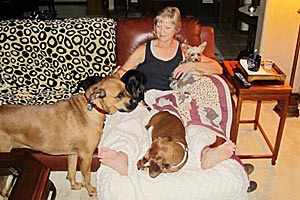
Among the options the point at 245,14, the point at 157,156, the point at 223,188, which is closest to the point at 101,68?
the point at 157,156

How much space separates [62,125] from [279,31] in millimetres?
2115

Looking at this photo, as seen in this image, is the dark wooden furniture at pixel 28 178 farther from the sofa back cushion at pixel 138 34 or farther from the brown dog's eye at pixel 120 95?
the sofa back cushion at pixel 138 34

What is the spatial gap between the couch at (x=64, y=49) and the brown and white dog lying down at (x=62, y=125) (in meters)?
0.52

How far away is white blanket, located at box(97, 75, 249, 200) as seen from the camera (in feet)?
6.47

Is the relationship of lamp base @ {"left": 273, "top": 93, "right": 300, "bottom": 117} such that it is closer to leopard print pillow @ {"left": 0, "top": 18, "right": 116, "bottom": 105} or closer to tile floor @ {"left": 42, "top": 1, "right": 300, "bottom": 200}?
tile floor @ {"left": 42, "top": 1, "right": 300, "bottom": 200}

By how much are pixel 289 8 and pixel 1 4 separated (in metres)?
3.76

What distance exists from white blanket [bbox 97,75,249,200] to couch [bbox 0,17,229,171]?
2.79ft

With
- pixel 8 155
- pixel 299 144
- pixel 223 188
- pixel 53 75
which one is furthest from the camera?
pixel 299 144

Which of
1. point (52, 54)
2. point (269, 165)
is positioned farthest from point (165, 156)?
point (52, 54)

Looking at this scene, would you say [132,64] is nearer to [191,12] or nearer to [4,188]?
[4,188]

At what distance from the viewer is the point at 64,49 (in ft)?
9.57

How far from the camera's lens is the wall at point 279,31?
132 inches

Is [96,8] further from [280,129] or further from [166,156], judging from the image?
[166,156]

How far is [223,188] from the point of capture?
6.59ft
